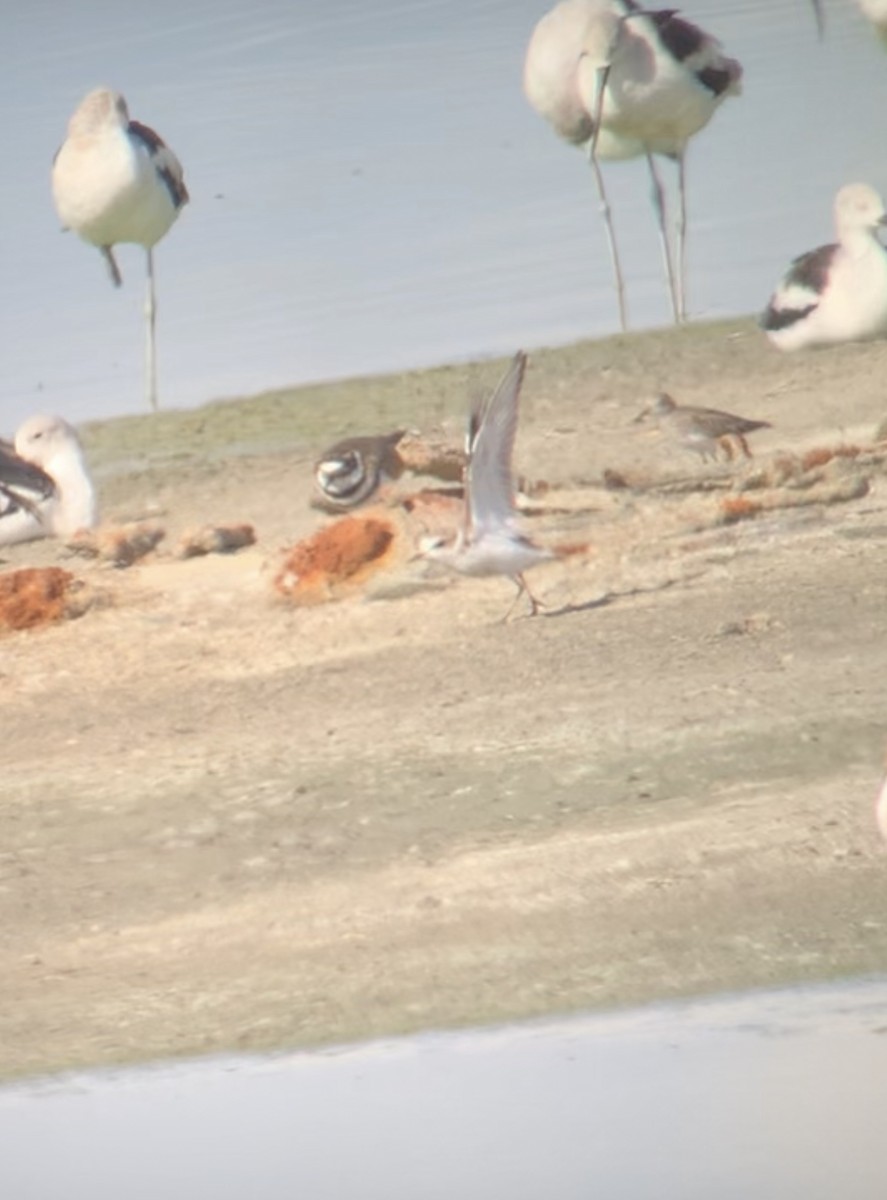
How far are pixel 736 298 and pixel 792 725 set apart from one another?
4487mm

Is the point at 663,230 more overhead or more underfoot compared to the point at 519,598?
more overhead

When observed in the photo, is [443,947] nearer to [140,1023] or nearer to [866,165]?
[140,1023]

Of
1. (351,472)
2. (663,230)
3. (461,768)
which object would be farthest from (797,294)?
(461,768)

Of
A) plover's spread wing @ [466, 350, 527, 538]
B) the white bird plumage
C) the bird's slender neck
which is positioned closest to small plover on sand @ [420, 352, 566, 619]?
plover's spread wing @ [466, 350, 527, 538]

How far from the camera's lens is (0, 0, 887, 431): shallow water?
33.6ft

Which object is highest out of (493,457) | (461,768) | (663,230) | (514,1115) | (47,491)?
(663,230)

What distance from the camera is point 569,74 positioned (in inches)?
461

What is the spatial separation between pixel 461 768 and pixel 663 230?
4973mm

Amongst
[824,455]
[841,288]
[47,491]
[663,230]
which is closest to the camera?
[824,455]

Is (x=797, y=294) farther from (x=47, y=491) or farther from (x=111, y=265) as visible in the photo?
(x=111, y=265)

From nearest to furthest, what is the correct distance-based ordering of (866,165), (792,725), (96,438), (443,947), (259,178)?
1. (443,947)
2. (792,725)
3. (96,438)
4. (866,165)
5. (259,178)

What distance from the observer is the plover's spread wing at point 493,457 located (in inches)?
272

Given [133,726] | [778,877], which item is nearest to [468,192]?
[133,726]

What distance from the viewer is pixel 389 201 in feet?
38.7
